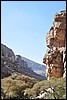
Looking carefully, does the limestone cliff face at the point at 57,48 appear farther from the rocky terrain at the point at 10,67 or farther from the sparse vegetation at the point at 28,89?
the rocky terrain at the point at 10,67

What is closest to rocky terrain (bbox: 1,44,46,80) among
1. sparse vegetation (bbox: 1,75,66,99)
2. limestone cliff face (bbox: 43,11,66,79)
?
limestone cliff face (bbox: 43,11,66,79)

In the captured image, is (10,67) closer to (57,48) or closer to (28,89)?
(57,48)

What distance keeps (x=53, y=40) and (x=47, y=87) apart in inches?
692

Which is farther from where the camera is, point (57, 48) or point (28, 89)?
point (57, 48)

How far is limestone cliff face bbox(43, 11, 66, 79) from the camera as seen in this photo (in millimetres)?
47719

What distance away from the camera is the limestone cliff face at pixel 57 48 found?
47.7 meters

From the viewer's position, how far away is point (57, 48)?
49.1m

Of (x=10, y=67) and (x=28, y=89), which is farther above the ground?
(x=28, y=89)

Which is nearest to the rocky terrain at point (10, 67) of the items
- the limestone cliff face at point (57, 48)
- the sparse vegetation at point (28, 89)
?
A: the limestone cliff face at point (57, 48)

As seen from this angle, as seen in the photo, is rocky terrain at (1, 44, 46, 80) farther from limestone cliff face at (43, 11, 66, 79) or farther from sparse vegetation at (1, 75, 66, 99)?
sparse vegetation at (1, 75, 66, 99)

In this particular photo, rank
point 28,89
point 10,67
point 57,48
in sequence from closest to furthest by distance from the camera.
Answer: point 28,89
point 57,48
point 10,67

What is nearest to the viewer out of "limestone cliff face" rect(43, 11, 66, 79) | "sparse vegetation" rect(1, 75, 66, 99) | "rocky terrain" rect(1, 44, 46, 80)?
"sparse vegetation" rect(1, 75, 66, 99)

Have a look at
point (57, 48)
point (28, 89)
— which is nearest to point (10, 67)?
point (57, 48)

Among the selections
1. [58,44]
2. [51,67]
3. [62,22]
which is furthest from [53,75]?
[62,22]
